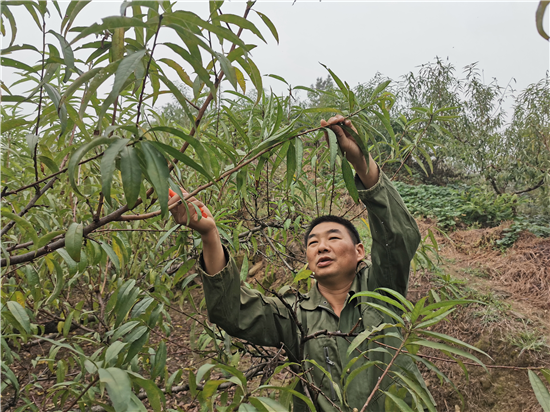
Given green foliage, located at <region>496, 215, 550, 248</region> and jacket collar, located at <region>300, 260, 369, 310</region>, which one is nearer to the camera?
jacket collar, located at <region>300, 260, 369, 310</region>

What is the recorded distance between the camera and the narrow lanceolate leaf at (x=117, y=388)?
0.54 meters

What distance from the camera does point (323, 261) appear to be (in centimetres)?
148

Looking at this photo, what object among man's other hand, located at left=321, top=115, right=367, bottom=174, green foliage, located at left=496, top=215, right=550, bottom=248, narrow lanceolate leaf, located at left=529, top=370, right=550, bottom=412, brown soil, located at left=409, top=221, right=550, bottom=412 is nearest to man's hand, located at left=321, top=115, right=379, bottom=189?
man's other hand, located at left=321, top=115, right=367, bottom=174

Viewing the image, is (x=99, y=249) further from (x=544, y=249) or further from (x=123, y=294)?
(x=544, y=249)

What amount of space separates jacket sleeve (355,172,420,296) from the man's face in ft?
0.53

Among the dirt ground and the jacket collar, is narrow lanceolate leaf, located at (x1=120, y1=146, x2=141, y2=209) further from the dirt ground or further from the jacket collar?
the dirt ground

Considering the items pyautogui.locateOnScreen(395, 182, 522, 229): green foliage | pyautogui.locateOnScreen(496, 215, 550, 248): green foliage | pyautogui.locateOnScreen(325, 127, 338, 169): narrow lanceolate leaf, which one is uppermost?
pyautogui.locateOnScreen(325, 127, 338, 169): narrow lanceolate leaf

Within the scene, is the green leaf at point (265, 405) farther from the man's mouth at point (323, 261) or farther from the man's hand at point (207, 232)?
the man's mouth at point (323, 261)

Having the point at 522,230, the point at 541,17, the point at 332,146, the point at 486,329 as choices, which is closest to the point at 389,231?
the point at 332,146

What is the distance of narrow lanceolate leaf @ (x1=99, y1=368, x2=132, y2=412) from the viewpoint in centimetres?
54

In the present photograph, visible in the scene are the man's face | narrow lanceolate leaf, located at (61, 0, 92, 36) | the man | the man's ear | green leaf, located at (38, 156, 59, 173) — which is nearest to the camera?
narrow lanceolate leaf, located at (61, 0, 92, 36)

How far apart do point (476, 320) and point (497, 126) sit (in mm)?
3848

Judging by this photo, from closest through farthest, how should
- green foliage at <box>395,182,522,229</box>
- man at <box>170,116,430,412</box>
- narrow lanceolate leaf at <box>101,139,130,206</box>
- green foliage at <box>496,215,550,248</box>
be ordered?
narrow lanceolate leaf at <box>101,139,130,206</box> → man at <box>170,116,430,412</box> → green foliage at <box>496,215,550,248</box> → green foliage at <box>395,182,522,229</box>

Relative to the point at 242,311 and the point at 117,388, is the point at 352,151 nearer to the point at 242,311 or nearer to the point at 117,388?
the point at 242,311
